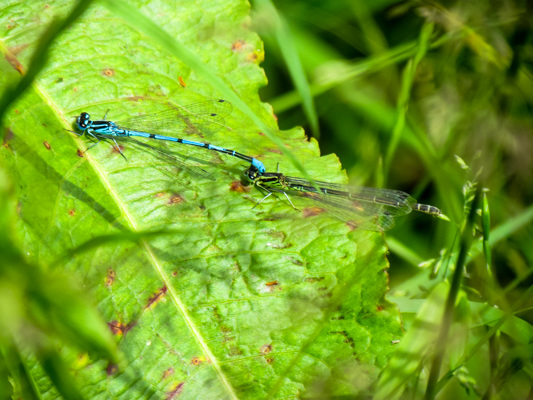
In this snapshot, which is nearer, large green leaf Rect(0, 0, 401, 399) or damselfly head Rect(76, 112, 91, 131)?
large green leaf Rect(0, 0, 401, 399)

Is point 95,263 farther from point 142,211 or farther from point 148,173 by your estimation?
point 148,173

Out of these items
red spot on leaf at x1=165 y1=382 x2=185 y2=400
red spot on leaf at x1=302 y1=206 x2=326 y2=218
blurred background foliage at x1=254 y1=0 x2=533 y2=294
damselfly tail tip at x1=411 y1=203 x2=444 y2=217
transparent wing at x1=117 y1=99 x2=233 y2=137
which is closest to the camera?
red spot on leaf at x1=165 y1=382 x2=185 y2=400

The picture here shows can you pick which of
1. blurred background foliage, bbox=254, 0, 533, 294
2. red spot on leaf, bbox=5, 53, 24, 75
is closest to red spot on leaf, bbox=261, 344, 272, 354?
blurred background foliage, bbox=254, 0, 533, 294

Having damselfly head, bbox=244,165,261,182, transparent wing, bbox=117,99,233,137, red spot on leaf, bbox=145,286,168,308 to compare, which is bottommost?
red spot on leaf, bbox=145,286,168,308

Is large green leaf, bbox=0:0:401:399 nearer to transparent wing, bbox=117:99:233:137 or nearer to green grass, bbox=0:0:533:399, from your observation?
green grass, bbox=0:0:533:399

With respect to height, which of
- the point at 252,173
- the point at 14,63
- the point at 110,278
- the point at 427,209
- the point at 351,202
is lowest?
the point at 427,209

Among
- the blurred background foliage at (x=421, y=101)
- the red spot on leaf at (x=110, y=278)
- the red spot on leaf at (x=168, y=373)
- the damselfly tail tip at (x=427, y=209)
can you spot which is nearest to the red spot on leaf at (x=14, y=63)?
the red spot on leaf at (x=110, y=278)

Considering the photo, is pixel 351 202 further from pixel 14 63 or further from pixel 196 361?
pixel 14 63

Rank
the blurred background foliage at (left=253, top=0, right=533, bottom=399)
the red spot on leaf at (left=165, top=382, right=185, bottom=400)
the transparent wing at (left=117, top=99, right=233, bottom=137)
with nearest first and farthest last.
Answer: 1. the red spot on leaf at (left=165, top=382, right=185, bottom=400)
2. the blurred background foliage at (left=253, top=0, right=533, bottom=399)
3. the transparent wing at (left=117, top=99, right=233, bottom=137)

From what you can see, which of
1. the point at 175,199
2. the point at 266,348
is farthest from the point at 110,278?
the point at 266,348
